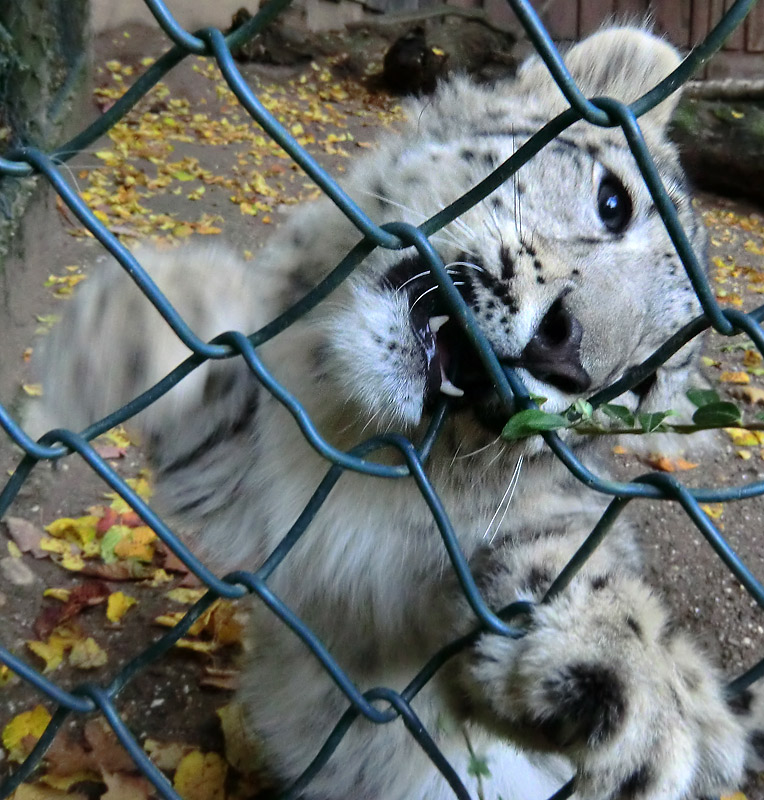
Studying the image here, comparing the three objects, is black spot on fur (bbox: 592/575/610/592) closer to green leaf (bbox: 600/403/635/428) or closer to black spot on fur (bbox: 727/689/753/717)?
black spot on fur (bbox: 727/689/753/717)

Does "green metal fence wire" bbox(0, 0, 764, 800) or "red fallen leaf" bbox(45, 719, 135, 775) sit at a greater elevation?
"green metal fence wire" bbox(0, 0, 764, 800)

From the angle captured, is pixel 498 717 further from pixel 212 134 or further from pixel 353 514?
pixel 212 134

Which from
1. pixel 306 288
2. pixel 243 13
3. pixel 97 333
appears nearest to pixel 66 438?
pixel 97 333

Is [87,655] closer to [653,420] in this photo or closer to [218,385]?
[218,385]

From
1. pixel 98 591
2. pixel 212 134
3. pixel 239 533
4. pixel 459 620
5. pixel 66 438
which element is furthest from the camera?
pixel 212 134

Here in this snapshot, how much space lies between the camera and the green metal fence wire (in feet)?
2.28

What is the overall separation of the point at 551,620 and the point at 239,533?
807 millimetres

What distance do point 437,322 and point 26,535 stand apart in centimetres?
198

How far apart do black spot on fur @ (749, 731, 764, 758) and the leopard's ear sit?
4.62 feet

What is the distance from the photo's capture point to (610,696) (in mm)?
1146

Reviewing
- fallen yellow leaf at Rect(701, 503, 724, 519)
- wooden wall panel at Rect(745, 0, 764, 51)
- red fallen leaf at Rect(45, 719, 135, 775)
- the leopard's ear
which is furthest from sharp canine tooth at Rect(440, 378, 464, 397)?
wooden wall panel at Rect(745, 0, 764, 51)

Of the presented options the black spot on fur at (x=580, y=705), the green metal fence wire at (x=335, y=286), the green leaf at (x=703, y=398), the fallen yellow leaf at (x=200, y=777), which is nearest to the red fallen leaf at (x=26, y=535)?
the fallen yellow leaf at (x=200, y=777)

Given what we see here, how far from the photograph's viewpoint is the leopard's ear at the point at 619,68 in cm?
195

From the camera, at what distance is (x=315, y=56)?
8648mm
